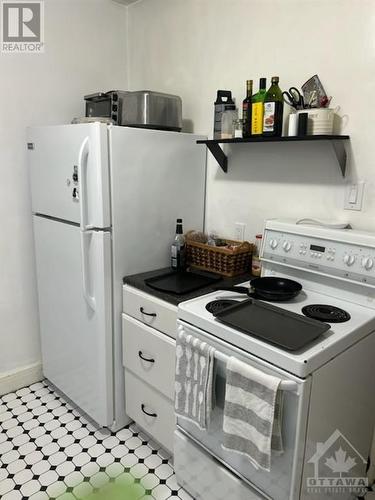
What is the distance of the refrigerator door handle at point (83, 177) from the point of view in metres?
1.78

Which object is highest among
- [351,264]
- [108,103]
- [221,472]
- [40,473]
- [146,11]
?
[146,11]

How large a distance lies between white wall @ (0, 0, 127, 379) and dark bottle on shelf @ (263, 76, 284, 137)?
1353 mm

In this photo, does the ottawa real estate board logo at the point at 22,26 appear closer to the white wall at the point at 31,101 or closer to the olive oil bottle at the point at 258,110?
the white wall at the point at 31,101

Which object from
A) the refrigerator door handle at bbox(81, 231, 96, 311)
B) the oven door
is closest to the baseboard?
the refrigerator door handle at bbox(81, 231, 96, 311)

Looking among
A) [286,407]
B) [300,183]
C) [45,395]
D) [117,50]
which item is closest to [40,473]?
[45,395]

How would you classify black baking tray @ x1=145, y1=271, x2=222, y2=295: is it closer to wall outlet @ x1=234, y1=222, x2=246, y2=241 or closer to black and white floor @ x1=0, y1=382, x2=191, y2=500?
wall outlet @ x1=234, y1=222, x2=246, y2=241

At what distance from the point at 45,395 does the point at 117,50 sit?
2361 millimetres

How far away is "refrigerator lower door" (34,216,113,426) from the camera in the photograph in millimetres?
1896

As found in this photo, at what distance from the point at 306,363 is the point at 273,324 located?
0.24 metres

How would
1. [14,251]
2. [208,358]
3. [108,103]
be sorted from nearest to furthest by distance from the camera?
[208,358], [108,103], [14,251]

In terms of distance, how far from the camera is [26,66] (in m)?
2.23

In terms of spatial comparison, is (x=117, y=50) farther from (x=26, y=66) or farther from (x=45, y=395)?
(x=45, y=395)

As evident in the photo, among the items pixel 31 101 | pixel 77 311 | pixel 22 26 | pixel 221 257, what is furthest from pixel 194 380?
pixel 22 26

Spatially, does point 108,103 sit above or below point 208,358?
above
